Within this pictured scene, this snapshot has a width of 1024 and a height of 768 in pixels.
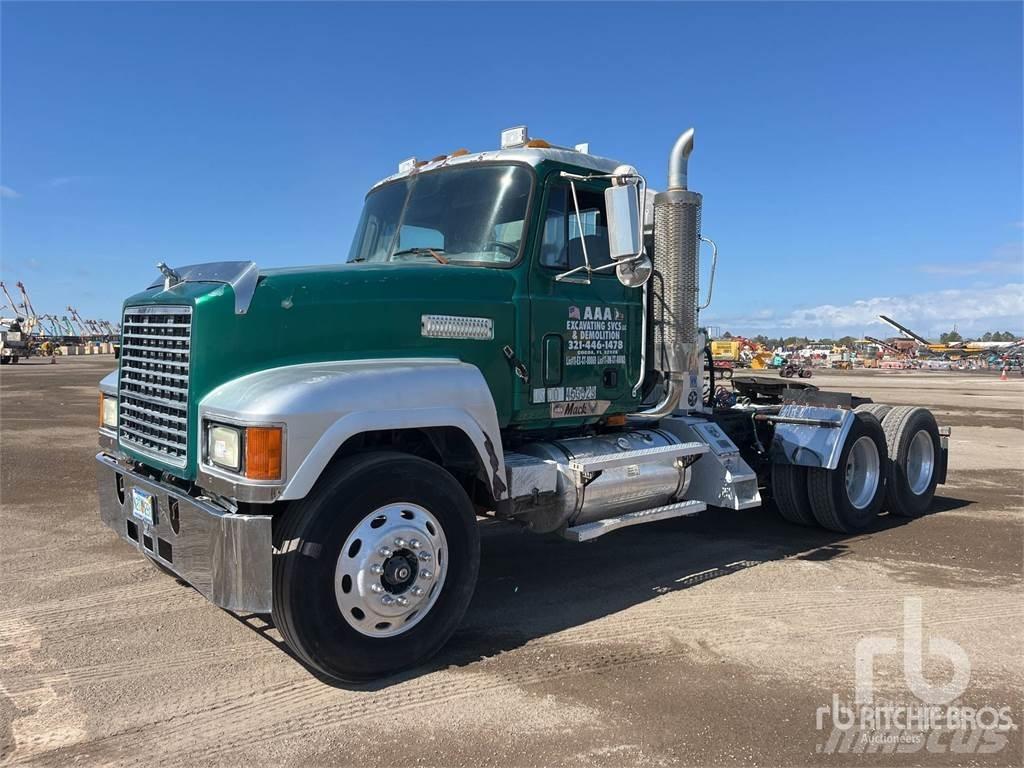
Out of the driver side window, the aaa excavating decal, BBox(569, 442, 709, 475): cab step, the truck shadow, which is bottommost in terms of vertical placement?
the truck shadow

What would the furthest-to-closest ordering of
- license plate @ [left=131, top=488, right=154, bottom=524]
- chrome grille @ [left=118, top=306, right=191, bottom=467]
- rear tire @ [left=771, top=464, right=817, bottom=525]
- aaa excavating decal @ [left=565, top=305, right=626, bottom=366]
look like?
rear tire @ [left=771, top=464, right=817, bottom=525] → aaa excavating decal @ [left=565, top=305, right=626, bottom=366] → license plate @ [left=131, top=488, right=154, bottom=524] → chrome grille @ [left=118, top=306, right=191, bottom=467]

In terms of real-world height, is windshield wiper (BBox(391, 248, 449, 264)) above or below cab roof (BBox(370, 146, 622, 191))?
below

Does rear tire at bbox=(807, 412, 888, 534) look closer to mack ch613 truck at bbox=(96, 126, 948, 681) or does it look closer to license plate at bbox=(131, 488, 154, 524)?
mack ch613 truck at bbox=(96, 126, 948, 681)

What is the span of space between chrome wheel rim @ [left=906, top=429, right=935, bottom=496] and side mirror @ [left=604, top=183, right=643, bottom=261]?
487 cm

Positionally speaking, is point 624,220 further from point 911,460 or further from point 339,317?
point 911,460

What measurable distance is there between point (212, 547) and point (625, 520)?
2.74 meters

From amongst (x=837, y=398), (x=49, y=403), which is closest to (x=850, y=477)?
(x=837, y=398)

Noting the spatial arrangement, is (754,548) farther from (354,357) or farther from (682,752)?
(354,357)

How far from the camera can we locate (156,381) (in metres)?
4.29

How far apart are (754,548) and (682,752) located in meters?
3.72

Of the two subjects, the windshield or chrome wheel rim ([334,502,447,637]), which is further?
the windshield

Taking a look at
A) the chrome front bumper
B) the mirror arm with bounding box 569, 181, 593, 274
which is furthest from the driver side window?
the chrome front bumper

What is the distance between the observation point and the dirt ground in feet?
10.8

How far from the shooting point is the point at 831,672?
4016mm
